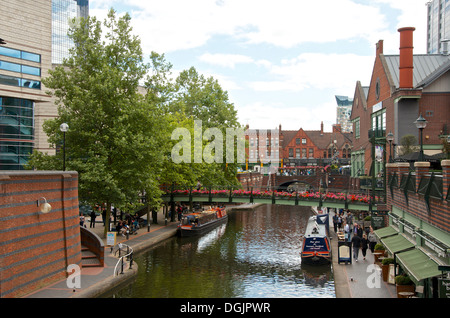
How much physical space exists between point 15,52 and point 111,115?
21429 mm

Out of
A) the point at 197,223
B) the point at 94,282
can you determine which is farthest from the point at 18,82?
the point at 94,282

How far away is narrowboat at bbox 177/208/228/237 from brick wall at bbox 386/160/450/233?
21.6 meters

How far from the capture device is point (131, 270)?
26266 mm

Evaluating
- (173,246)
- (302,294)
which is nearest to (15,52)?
(173,246)

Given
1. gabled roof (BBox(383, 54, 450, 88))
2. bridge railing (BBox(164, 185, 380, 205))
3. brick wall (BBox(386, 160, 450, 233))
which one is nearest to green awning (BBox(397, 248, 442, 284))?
brick wall (BBox(386, 160, 450, 233))

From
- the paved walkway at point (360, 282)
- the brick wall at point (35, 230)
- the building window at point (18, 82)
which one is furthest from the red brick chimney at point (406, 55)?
the building window at point (18, 82)

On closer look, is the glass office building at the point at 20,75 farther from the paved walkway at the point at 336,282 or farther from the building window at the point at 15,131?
the paved walkway at the point at 336,282

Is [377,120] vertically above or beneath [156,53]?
beneath

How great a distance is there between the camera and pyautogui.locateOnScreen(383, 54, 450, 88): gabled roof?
5138cm

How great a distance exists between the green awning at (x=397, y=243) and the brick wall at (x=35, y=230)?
53.0 feet

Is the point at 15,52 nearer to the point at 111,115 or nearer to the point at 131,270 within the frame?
the point at 111,115

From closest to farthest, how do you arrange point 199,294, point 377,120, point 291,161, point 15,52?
1. point 199,294
2. point 15,52
3. point 377,120
4. point 291,161

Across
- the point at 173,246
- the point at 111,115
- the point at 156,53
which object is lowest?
the point at 173,246

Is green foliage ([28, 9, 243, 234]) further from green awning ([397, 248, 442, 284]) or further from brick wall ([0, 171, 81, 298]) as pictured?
green awning ([397, 248, 442, 284])
